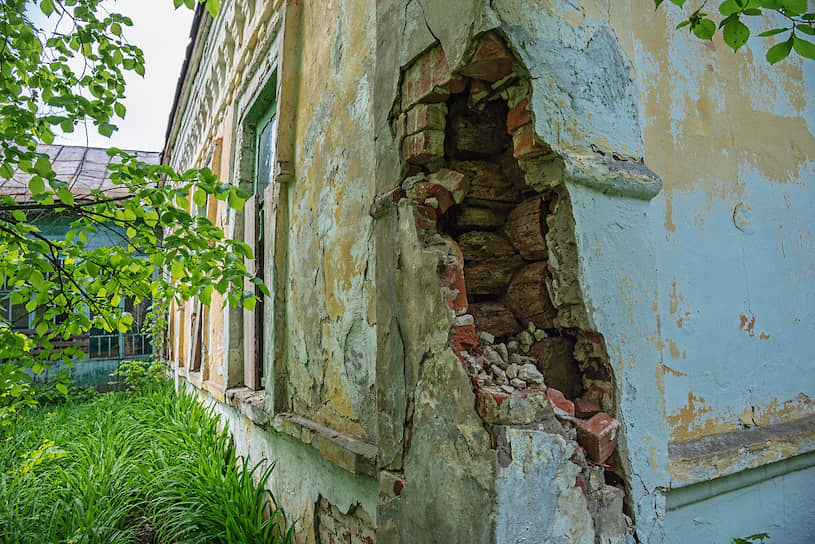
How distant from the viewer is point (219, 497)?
11.2 feet

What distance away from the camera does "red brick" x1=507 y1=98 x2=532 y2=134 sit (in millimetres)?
1558

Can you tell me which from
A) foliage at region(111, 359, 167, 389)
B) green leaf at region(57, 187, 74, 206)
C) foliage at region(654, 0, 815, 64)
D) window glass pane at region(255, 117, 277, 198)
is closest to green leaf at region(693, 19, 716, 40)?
foliage at region(654, 0, 815, 64)

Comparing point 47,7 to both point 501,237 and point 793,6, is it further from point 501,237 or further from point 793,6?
point 793,6

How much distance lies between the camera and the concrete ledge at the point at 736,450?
2.01 metres

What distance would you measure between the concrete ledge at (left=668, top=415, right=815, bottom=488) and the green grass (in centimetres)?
217

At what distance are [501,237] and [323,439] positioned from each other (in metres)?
1.40

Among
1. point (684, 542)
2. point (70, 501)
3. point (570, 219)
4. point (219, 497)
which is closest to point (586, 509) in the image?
point (570, 219)

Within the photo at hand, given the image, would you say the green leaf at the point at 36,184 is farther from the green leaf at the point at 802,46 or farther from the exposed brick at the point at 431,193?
the green leaf at the point at 802,46

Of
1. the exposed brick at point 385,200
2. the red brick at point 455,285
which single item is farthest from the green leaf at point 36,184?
the red brick at point 455,285

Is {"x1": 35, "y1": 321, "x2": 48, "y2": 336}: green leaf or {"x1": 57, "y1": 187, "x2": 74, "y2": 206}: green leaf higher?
{"x1": 57, "y1": 187, "x2": 74, "y2": 206}: green leaf

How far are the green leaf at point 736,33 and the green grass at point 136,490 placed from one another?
3073mm

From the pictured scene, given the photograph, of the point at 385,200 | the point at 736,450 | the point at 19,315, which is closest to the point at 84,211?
the point at 385,200

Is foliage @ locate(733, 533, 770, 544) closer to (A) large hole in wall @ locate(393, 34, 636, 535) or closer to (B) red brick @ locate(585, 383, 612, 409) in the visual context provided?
(A) large hole in wall @ locate(393, 34, 636, 535)

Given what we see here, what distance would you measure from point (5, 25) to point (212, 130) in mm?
4382
